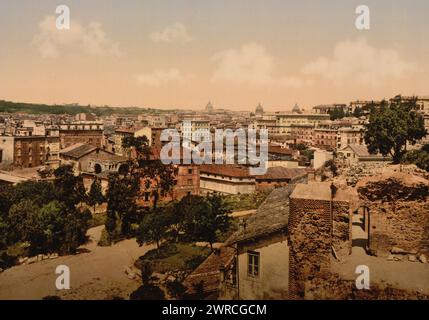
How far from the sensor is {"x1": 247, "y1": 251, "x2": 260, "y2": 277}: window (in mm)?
13802

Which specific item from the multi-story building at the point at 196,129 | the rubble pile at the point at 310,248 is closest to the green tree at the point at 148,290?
the rubble pile at the point at 310,248

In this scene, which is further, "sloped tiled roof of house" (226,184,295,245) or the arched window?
the arched window

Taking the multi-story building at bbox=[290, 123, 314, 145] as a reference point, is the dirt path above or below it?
below

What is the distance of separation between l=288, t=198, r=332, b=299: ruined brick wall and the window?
165 centimetres

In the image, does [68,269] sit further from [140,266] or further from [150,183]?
[150,183]

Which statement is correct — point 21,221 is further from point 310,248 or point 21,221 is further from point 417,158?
point 417,158

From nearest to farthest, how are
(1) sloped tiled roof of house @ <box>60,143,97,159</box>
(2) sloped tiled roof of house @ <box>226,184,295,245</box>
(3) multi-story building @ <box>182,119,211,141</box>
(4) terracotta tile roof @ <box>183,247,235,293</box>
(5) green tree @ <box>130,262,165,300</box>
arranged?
(2) sloped tiled roof of house @ <box>226,184,295,245</box> → (4) terracotta tile roof @ <box>183,247,235,293</box> → (5) green tree @ <box>130,262,165,300</box> → (1) sloped tiled roof of house @ <box>60,143,97,159</box> → (3) multi-story building @ <box>182,119,211,141</box>

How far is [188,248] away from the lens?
3189cm

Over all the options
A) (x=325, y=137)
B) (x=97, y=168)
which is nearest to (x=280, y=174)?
(x=97, y=168)

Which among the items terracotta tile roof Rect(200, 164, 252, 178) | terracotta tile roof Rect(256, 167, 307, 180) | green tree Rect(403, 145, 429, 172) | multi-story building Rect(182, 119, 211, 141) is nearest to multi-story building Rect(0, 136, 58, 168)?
terracotta tile roof Rect(200, 164, 252, 178)

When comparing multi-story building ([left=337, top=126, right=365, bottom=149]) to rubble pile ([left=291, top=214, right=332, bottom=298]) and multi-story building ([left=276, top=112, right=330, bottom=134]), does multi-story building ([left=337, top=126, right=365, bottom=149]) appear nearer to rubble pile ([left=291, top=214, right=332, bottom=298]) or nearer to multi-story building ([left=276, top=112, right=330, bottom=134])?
multi-story building ([left=276, top=112, right=330, bottom=134])

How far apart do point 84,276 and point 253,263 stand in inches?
647
